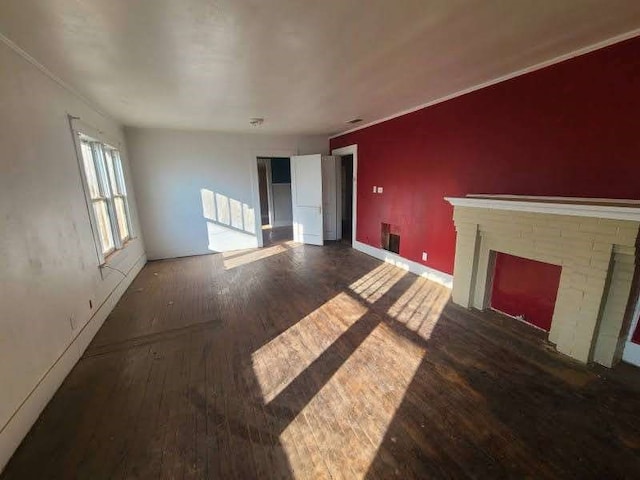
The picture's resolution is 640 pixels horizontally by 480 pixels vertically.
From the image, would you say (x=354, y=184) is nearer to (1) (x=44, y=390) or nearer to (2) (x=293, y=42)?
(2) (x=293, y=42)

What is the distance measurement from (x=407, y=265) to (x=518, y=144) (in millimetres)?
2260

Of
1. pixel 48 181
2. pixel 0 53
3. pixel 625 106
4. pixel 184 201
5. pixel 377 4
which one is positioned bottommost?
pixel 184 201

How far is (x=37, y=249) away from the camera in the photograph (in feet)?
6.51

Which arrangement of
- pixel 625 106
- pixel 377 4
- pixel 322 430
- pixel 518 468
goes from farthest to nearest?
pixel 625 106, pixel 322 430, pixel 377 4, pixel 518 468

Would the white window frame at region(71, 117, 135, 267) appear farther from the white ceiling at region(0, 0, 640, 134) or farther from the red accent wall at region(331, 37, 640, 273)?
the red accent wall at region(331, 37, 640, 273)

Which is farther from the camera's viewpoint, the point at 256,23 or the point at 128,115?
the point at 128,115

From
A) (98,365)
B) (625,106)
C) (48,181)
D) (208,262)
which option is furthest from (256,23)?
(208,262)

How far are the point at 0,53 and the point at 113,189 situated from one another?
2506mm

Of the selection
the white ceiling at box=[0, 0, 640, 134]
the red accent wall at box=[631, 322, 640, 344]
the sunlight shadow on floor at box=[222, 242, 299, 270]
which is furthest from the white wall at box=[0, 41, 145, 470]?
the red accent wall at box=[631, 322, 640, 344]

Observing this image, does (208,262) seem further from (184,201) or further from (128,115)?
(128,115)

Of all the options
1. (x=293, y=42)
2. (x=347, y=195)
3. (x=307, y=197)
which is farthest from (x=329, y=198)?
(x=293, y=42)

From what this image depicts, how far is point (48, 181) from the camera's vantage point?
2.24m

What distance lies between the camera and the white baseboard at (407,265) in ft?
12.4

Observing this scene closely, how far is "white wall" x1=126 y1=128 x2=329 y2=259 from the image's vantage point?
5.06 metres
